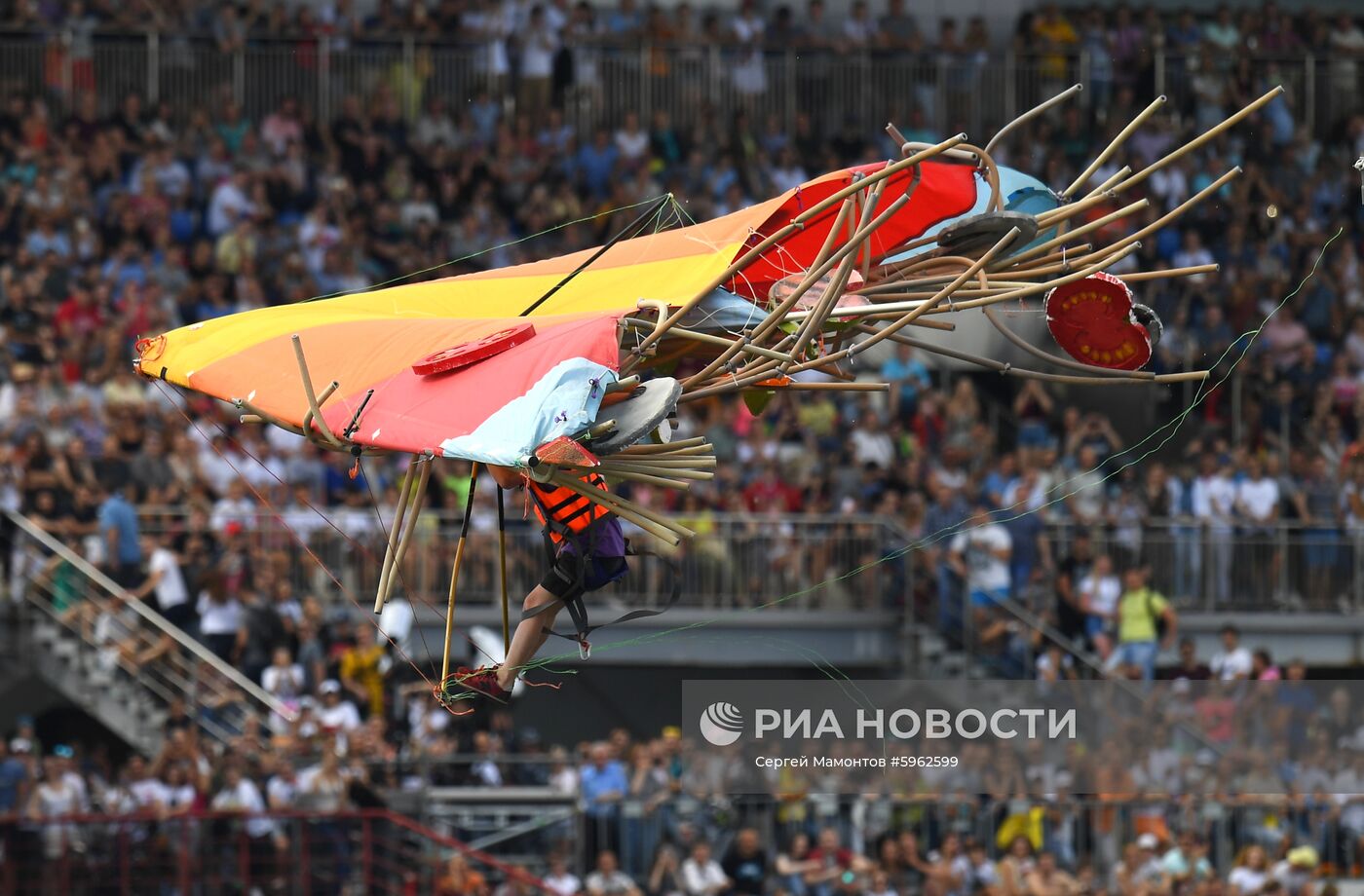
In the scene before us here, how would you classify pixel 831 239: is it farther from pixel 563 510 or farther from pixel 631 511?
pixel 563 510

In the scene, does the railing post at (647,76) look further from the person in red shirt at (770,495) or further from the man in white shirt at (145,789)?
the man in white shirt at (145,789)

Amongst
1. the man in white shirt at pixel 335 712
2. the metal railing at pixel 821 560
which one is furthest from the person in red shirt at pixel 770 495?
the man in white shirt at pixel 335 712

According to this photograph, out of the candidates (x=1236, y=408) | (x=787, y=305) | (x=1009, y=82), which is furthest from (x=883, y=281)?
(x=1009, y=82)

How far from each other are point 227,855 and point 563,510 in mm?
8276

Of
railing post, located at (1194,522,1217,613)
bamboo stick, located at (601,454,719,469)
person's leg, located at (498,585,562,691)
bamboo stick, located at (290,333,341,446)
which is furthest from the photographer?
railing post, located at (1194,522,1217,613)

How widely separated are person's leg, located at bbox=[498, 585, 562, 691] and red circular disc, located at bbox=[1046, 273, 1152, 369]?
2290 millimetres

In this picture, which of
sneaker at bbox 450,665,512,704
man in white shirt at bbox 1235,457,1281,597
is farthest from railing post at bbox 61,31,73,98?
sneaker at bbox 450,665,512,704

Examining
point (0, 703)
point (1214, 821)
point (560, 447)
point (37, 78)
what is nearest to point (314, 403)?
point (560, 447)

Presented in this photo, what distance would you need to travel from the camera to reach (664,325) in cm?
797

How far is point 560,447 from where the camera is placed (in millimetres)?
7465

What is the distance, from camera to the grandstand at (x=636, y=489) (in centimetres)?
1616

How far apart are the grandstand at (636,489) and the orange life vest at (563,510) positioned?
12.9 feet

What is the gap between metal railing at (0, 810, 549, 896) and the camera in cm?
1595

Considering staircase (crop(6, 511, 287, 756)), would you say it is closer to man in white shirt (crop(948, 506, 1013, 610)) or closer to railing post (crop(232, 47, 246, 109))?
man in white shirt (crop(948, 506, 1013, 610))
